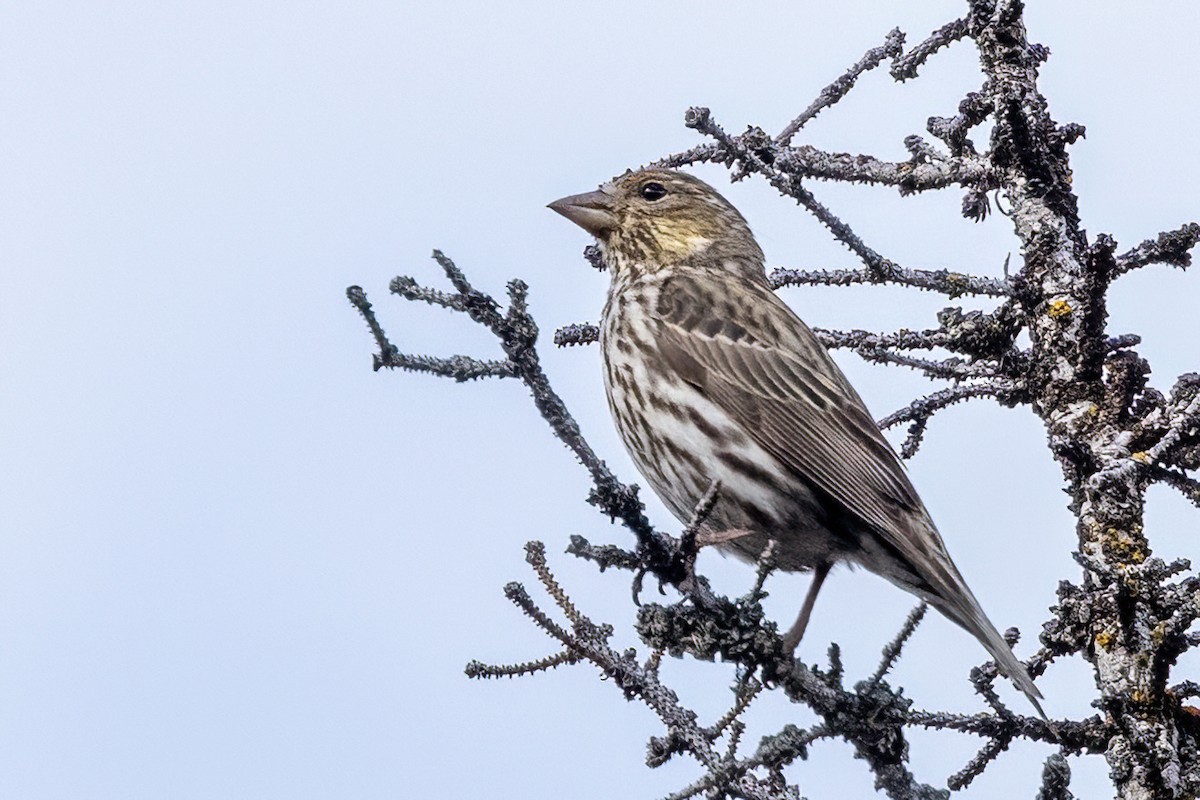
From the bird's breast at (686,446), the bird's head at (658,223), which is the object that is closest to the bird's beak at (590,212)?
the bird's head at (658,223)

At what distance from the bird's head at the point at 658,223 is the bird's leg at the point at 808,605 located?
200 centimetres

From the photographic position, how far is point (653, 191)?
8.21 meters

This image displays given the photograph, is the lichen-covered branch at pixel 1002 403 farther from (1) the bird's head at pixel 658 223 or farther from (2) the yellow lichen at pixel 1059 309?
(1) the bird's head at pixel 658 223

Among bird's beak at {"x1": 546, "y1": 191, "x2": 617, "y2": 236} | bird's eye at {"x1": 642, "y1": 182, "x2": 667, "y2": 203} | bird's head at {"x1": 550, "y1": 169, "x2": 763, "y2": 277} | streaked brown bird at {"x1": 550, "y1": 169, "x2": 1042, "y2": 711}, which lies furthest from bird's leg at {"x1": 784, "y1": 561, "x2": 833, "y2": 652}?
bird's eye at {"x1": 642, "y1": 182, "x2": 667, "y2": 203}

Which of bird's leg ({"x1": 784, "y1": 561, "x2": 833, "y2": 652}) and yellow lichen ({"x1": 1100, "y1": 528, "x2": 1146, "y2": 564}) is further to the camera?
bird's leg ({"x1": 784, "y1": 561, "x2": 833, "y2": 652})

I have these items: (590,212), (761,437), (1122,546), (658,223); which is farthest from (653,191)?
(1122,546)

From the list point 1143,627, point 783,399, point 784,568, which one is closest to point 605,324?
point 783,399

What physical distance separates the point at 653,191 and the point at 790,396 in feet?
5.92

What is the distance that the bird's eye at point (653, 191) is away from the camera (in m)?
8.18

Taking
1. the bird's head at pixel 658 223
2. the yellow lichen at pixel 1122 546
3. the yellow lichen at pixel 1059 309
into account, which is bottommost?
the yellow lichen at pixel 1122 546

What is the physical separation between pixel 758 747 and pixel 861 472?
7.83 ft

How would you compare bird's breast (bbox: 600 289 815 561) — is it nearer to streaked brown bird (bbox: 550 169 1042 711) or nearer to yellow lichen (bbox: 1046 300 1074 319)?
streaked brown bird (bbox: 550 169 1042 711)

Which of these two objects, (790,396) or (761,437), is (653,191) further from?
(761,437)

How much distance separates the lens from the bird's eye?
8.18 meters
